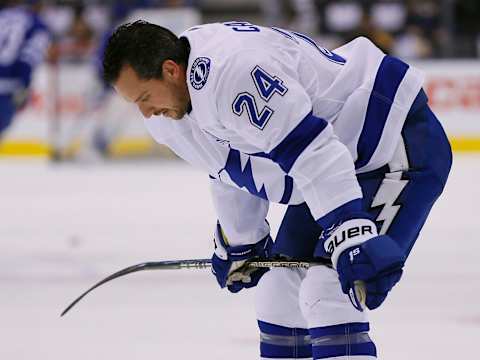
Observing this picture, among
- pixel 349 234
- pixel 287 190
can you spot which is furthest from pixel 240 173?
pixel 349 234

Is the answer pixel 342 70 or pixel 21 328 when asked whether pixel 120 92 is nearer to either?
pixel 342 70

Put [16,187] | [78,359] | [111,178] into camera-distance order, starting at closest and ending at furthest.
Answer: [78,359]
[16,187]
[111,178]

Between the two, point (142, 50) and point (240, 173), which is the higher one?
point (142, 50)

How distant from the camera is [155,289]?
445 cm

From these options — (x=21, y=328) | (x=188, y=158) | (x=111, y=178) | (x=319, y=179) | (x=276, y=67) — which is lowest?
(x=111, y=178)

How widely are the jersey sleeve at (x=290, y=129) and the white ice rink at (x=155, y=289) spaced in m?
1.24

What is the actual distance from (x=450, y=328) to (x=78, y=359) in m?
1.19

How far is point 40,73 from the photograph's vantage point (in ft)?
35.5

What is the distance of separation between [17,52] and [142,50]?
6725 millimetres

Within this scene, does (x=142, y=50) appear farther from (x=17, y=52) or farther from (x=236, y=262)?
(x=17, y=52)

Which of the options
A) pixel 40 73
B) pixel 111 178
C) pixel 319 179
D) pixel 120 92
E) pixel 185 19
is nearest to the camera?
pixel 319 179

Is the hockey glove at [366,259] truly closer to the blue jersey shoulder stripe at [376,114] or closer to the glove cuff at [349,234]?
the glove cuff at [349,234]

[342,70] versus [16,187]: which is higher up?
[342,70]

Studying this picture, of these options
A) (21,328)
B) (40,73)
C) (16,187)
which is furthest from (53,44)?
(21,328)
